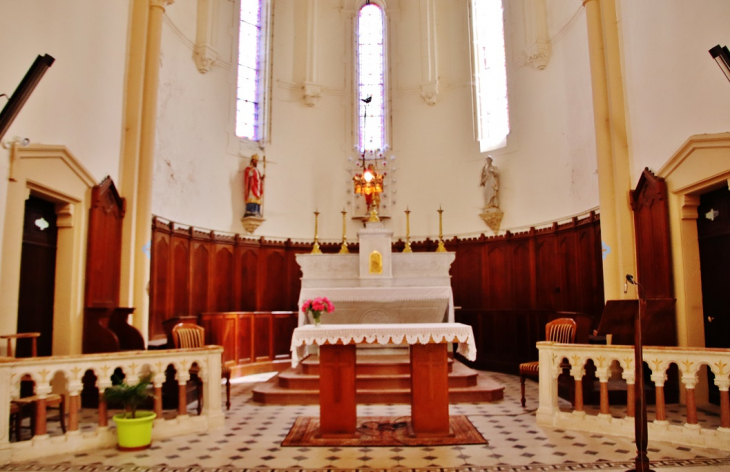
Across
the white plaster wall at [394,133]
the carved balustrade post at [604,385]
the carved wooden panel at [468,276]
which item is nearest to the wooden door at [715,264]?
the carved balustrade post at [604,385]

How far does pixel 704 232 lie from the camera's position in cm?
751

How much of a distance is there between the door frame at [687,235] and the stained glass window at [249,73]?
8828mm

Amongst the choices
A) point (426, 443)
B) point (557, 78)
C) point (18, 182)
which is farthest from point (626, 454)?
point (557, 78)

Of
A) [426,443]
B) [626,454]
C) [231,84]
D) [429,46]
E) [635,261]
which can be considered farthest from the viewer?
[429,46]

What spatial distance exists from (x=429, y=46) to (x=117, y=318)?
9.59m

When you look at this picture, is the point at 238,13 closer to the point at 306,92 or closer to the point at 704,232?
the point at 306,92

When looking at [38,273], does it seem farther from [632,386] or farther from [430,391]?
[632,386]

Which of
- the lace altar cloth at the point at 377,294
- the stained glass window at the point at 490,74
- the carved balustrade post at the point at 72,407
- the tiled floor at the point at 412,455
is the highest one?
the stained glass window at the point at 490,74

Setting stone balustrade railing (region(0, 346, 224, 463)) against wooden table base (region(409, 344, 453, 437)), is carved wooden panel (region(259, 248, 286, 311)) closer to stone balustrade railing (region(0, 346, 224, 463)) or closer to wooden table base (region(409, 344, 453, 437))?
stone balustrade railing (region(0, 346, 224, 463))

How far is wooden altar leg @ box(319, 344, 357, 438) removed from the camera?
6.14 meters

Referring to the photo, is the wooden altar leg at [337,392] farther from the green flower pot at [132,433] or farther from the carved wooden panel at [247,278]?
the carved wooden panel at [247,278]

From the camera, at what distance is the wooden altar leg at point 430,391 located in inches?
240

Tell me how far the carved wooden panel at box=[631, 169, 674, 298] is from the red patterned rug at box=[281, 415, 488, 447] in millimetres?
3270

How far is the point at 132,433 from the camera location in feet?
18.5
